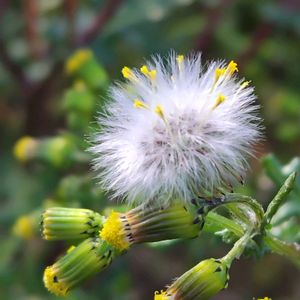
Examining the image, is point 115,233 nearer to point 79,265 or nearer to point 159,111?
point 79,265

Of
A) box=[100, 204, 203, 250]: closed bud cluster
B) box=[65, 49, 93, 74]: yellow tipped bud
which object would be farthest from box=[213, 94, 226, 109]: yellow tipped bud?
box=[65, 49, 93, 74]: yellow tipped bud

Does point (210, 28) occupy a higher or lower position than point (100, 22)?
lower

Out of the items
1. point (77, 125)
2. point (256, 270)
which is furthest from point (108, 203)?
point (256, 270)

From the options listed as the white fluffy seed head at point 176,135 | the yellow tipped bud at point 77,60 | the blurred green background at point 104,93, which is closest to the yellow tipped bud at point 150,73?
the white fluffy seed head at point 176,135

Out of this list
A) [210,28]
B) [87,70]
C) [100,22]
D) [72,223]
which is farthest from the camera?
[210,28]

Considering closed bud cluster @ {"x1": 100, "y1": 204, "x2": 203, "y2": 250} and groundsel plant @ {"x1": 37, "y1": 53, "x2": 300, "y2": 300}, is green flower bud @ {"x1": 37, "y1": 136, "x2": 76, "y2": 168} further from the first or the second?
closed bud cluster @ {"x1": 100, "y1": 204, "x2": 203, "y2": 250}

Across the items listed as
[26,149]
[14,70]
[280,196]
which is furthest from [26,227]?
[280,196]
